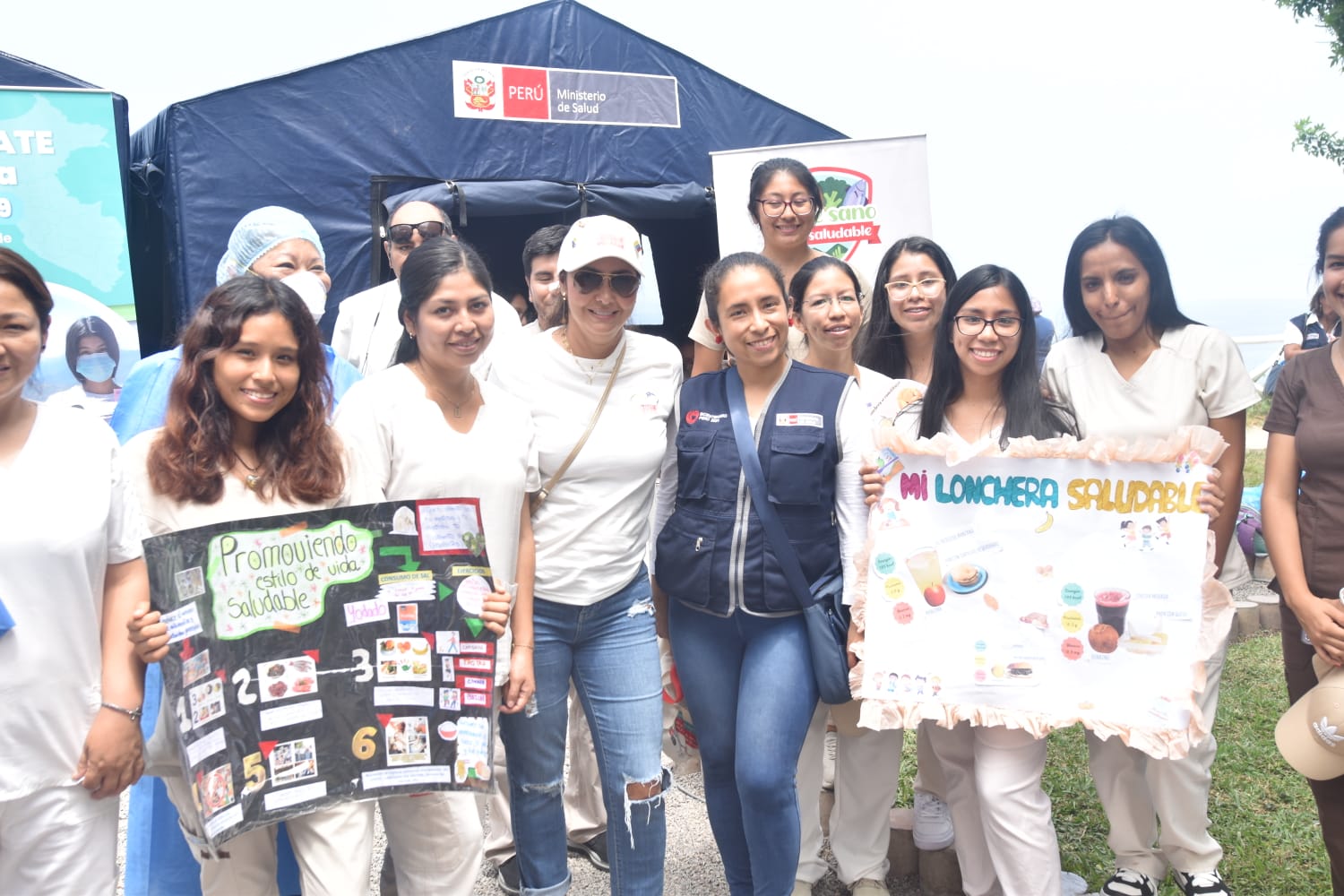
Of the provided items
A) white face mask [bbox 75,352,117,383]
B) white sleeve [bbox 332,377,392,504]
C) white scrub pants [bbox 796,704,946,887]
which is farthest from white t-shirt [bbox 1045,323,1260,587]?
white face mask [bbox 75,352,117,383]

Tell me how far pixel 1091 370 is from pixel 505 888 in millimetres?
2761

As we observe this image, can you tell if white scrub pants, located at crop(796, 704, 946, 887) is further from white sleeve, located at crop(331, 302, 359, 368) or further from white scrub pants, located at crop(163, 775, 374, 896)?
white sleeve, located at crop(331, 302, 359, 368)

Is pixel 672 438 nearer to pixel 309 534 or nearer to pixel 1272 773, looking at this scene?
pixel 309 534

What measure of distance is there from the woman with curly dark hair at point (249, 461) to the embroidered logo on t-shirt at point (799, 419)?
1.17m

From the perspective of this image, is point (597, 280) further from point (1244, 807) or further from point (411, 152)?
point (411, 152)

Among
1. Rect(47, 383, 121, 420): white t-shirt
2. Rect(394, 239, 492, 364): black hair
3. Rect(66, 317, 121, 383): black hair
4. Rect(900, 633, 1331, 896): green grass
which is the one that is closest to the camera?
Rect(394, 239, 492, 364): black hair

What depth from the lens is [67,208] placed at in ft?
20.2

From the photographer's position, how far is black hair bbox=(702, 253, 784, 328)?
9.94 ft

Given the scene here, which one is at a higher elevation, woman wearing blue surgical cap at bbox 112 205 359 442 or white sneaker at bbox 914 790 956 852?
woman wearing blue surgical cap at bbox 112 205 359 442

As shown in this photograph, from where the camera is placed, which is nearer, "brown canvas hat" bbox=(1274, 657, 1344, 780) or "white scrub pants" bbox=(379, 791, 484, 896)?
"white scrub pants" bbox=(379, 791, 484, 896)

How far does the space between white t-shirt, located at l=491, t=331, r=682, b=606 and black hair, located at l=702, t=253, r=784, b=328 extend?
0.28 metres

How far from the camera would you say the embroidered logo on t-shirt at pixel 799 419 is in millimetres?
2930

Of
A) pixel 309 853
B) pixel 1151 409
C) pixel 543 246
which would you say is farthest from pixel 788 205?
pixel 309 853

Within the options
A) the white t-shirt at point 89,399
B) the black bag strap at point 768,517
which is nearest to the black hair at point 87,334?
the white t-shirt at point 89,399
